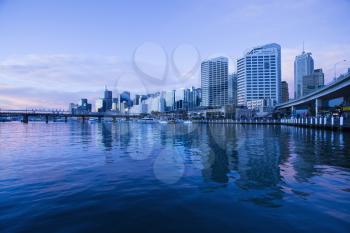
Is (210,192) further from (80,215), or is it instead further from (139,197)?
(80,215)

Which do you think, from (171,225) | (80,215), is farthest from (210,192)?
(80,215)

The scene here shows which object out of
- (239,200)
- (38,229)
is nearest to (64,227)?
(38,229)

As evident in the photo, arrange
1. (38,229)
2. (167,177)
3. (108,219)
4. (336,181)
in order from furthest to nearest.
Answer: (167,177) → (336,181) → (108,219) → (38,229)

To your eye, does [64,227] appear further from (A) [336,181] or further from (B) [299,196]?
(A) [336,181]

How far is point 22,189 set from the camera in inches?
463

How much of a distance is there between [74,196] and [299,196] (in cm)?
958

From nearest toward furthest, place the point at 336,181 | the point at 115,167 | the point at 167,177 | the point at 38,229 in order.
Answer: the point at 38,229
the point at 336,181
the point at 167,177
the point at 115,167

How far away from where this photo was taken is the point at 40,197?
34.7ft

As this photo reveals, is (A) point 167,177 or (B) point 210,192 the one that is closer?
(B) point 210,192

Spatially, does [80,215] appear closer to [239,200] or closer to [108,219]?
[108,219]

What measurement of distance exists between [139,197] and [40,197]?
4.23 m

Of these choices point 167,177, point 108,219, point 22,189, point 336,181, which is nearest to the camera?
point 108,219

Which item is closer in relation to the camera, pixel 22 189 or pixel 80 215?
pixel 80 215

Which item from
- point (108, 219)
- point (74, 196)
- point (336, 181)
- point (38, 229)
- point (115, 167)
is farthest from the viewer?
point (115, 167)
